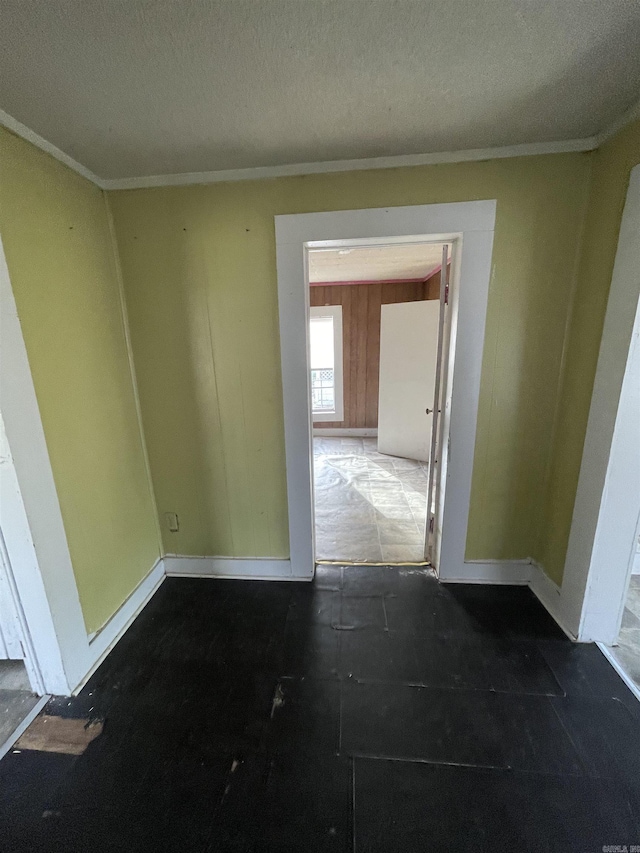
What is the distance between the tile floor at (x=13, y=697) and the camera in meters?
1.31

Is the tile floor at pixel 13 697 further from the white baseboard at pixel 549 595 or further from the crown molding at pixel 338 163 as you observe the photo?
the white baseboard at pixel 549 595

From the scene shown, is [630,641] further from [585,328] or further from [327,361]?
[327,361]

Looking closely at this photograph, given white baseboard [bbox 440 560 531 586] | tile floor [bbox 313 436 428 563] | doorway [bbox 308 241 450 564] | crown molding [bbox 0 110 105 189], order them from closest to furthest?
1. crown molding [bbox 0 110 105 189]
2. white baseboard [bbox 440 560 531 586]
3. tile floor [bbox 313 436 428 563]
4. doorway [bbox 308 241 450 564]

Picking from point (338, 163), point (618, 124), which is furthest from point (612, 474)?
point (338, 163)

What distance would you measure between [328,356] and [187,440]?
375 centimetres

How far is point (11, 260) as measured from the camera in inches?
47.4

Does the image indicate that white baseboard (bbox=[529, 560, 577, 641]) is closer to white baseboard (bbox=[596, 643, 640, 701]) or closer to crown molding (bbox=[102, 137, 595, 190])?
white baseboard (bbox=[596, 643, 640, 701])

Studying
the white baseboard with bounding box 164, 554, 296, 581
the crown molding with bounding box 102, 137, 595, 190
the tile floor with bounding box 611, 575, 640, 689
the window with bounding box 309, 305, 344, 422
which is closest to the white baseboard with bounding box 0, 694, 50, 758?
the white baseboard with bounding box 164, 554, 296, 581

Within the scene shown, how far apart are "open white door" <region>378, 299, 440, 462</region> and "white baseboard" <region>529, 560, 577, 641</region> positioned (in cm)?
217

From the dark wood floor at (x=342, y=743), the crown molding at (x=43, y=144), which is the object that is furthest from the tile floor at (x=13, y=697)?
the crown molding at (x=43, y=144)

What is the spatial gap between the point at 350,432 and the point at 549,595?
3.90m

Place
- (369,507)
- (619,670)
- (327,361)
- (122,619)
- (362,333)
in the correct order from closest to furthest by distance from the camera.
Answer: (619,670)
(122,619)
(369,507)
(362,333)
(327,361)

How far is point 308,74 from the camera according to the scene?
3.47 feet

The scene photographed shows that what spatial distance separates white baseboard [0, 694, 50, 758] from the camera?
1229mm
